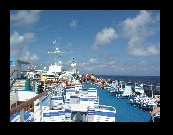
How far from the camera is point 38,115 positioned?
10.6 ft
